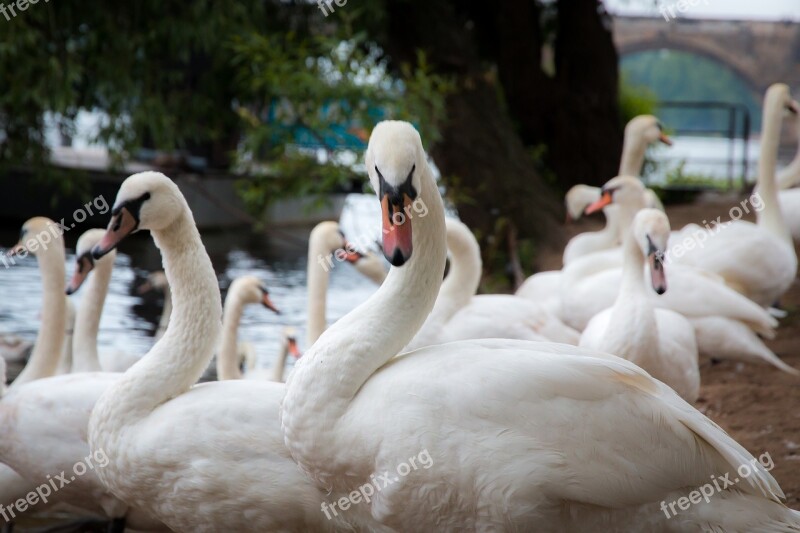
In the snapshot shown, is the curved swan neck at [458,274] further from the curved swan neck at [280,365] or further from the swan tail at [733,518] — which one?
the swan tail at [733,518]

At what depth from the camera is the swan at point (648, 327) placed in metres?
5.04

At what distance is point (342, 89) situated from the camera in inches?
360

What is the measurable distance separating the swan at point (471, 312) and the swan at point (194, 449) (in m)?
2.39

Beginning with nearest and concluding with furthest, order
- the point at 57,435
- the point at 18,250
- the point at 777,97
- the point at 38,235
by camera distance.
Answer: the point at 57,435 → the point at 38,235 → the point at 18,250 → the point at 777,97

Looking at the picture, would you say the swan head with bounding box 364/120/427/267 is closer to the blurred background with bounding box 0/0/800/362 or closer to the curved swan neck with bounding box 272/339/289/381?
the curved swan neck with bounding box 272/339/289/381

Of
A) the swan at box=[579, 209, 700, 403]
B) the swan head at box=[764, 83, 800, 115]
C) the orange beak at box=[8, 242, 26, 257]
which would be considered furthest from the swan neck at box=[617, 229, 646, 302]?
the swan head at box=[764, 83, 800, 115]

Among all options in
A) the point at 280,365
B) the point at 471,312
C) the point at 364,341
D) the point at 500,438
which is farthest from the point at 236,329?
the point at 500,438

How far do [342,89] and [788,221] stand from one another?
12.9 ft

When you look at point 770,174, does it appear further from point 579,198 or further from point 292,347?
point 292,347

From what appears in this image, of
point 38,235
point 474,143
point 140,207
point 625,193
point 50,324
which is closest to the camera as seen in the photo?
point 140,207

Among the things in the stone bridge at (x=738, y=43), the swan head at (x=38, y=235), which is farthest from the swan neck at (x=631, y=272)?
the stone bridge at (x=738, y=43)

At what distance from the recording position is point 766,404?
5.96 meters

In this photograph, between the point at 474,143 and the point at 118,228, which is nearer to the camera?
the point at 118,228

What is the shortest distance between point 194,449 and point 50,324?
232 centimetres
